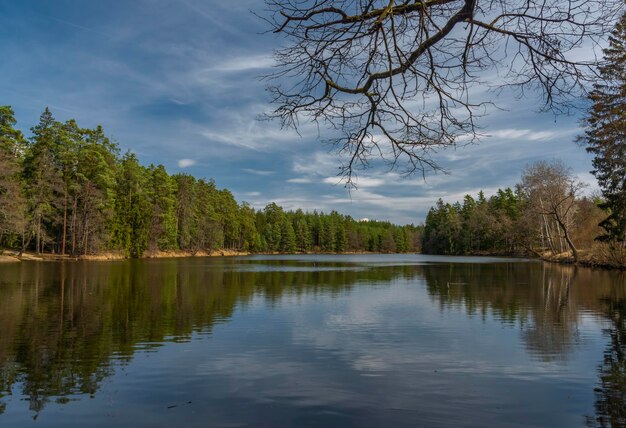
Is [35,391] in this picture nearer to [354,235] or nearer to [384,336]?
[384,336]

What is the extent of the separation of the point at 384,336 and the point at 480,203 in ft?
393

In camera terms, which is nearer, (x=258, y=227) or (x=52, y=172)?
(x=52, y=172)

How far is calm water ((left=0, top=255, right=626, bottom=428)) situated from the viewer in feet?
23.9

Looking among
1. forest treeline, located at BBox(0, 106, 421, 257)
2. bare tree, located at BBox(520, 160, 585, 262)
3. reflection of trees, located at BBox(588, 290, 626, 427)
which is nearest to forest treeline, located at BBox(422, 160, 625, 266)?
bare tree, located at BBox(520, 160, 585, 262)

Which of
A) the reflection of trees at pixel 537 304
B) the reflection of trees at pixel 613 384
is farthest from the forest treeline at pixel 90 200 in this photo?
the reflection of trees at pixel 613 384

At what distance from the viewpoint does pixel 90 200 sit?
60875 millimetres

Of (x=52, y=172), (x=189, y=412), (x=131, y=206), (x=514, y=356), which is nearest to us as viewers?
(x=189, y=412)

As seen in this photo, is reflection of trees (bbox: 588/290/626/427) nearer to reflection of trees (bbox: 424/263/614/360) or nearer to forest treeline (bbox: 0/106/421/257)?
reflection of trees (bbox: 424/263/614/360)

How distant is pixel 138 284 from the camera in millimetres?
27828

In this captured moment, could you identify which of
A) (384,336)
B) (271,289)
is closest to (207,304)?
(271,289)

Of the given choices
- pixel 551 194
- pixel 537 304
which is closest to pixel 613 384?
pixel 537 304

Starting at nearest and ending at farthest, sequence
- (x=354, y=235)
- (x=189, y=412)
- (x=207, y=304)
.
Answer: (x=189, y=412) < (x=207, y=304) < (x=354, y=235)

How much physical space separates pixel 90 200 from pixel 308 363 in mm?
58522

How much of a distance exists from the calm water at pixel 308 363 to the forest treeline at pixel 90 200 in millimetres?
39198
